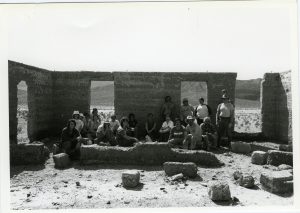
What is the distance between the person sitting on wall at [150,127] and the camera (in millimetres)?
13297

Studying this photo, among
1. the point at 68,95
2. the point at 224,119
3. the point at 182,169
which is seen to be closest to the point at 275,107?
the point at 224,119

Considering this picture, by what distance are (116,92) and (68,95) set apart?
1.93m

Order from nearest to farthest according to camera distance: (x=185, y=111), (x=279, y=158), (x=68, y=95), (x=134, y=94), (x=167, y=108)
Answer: (x=279, y=158)
(x=185, y=111)
(x=167, y=108)
(x=134, y=94)
(x=68, y=95)

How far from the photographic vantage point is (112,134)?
451 inches

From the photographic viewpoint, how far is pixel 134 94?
46.4 ft

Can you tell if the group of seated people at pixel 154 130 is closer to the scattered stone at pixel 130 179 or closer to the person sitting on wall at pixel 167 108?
the person sitting on wall at pixel 167 108

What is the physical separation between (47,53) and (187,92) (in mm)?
30142

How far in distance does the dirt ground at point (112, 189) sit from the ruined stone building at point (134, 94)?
4015mm

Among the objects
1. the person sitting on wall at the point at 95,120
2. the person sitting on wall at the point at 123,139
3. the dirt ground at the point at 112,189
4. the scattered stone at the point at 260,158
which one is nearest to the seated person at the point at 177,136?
the person sitting on wall at the point at 123,139

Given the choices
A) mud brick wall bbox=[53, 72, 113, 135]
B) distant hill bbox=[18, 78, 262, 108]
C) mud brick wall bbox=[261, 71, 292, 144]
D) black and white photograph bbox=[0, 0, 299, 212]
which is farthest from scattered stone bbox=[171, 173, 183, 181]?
distant hill bbox=[18, 78, 262, 108]

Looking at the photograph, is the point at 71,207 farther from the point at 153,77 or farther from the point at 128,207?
the point at 153,77

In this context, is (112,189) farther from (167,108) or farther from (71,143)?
(167,108)

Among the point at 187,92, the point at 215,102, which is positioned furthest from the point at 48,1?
the point at 187,92

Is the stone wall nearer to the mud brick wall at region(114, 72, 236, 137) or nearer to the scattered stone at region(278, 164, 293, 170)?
the mud brick wall at region(114, 72, 236, 137)
